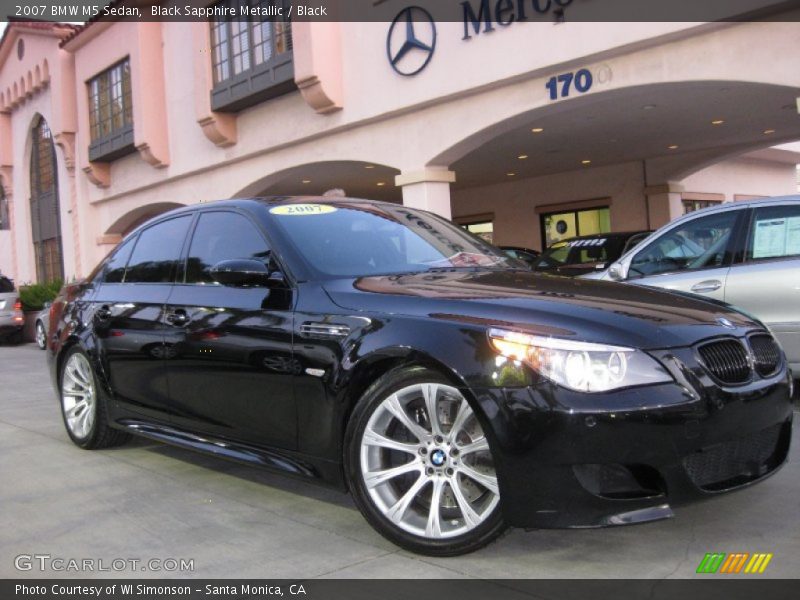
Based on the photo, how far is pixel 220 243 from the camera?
459 centimetres

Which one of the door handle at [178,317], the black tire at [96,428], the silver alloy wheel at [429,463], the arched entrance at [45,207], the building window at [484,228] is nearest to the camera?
the silver alloy wheel at [429,463]

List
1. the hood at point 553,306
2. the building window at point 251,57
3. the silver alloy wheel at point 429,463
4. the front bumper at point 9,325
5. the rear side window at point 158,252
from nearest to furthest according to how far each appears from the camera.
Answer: the hood at point 553,306, the silver alloy wheel at point 429,463, the rear side window at point 158,252, the building window at point 251,57, the front bumper at point 9,325

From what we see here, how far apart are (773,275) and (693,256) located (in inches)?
28.3

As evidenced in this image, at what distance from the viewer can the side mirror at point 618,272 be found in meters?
6.68

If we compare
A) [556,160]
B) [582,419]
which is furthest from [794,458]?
[556,160]

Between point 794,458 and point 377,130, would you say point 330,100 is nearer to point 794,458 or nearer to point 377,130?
point 377,130

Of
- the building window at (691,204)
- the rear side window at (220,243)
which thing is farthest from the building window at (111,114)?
the rear side window at (220,243)

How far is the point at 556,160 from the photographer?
19328 mm

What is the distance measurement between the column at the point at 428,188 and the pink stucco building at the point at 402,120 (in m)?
0.04

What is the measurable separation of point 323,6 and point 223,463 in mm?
11193

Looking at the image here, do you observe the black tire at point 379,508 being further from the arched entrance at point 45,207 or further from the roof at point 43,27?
the arched entrance at point 45,207

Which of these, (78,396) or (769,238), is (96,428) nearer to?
(78,396)

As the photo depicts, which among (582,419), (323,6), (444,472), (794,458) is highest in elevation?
(323,6)

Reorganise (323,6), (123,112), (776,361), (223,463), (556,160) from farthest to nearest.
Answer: (123,112), (556,160), (323,6), (223,463), (776,361)
